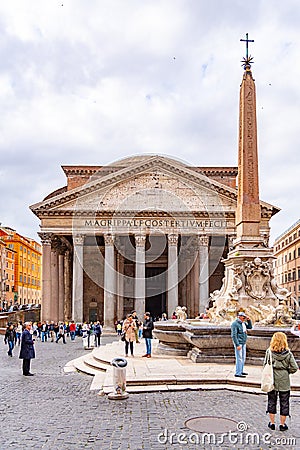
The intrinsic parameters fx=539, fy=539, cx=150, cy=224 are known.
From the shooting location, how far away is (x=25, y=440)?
605 centimetres

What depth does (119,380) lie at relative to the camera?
331 inches

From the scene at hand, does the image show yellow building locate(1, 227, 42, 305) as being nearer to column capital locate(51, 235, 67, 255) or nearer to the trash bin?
column capital locate(51, 235, 67, 255)

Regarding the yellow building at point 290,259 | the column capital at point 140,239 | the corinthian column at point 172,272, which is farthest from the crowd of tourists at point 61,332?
the yellow building at point 290,259

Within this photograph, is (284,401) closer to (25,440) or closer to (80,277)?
(25,440)

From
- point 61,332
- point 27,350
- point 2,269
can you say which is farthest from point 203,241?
point 2,269

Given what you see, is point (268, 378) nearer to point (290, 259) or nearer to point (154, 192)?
point (154, 192)

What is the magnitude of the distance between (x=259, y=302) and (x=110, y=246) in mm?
24816

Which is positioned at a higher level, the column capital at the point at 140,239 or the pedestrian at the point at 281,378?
the column capital at the point at 140,239

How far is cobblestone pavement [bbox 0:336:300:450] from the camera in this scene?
584 centimetres

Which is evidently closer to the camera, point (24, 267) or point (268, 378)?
point (268, 378)

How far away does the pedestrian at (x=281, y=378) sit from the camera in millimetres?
6098

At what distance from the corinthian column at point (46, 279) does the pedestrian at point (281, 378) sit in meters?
30.3

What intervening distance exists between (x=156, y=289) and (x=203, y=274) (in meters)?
10.7

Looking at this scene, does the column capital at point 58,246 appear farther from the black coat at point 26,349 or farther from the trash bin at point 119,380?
the trash bin at point 119,380
